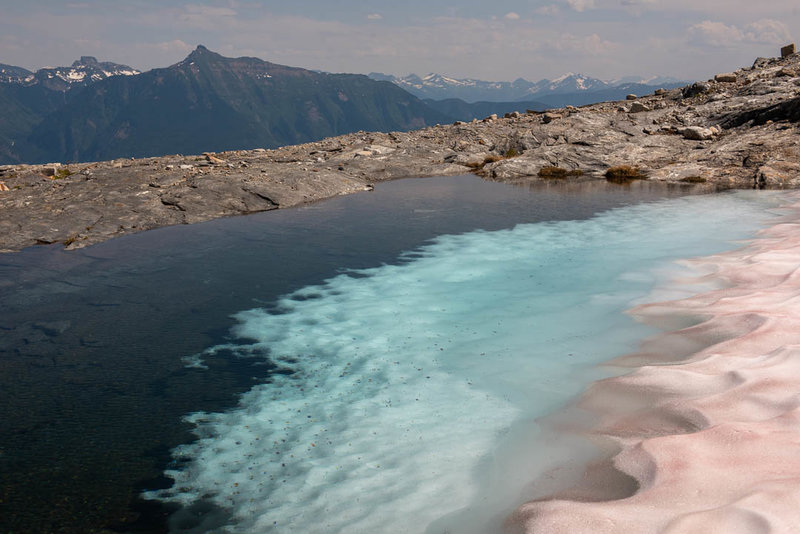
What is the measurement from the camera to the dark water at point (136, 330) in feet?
22.1

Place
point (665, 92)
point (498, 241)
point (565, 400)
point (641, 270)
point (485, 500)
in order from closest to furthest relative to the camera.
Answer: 1. point (485, 500)
2. point (565, 400)
3. point (641, 270)
4. point (498, 241)
5. point (665, 92)

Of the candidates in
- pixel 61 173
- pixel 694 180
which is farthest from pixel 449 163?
pixel 61 173

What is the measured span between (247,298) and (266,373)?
421cm

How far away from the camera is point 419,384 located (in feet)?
30.0

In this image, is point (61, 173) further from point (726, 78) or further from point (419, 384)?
point (726, 78)

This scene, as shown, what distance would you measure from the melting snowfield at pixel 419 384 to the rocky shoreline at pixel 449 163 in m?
11.3

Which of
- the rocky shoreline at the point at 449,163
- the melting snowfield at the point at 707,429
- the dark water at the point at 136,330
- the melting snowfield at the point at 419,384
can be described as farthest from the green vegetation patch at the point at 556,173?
the melting snowfield at the point at 707,429

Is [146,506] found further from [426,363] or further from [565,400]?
[565,400]

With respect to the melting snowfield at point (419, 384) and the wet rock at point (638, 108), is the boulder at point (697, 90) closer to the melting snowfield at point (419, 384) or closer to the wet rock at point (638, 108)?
the wet rock at point (638, 108)

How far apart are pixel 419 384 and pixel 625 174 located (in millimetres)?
27654

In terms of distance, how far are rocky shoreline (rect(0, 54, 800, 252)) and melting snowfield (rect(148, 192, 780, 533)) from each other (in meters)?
11.3

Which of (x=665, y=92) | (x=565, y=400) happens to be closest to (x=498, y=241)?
(x=565, y=400)

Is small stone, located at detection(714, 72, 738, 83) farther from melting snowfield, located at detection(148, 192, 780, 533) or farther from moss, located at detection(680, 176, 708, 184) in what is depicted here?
melting snowfield, located at detection(148, 192, 780, 533)

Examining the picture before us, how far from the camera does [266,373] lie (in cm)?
972
